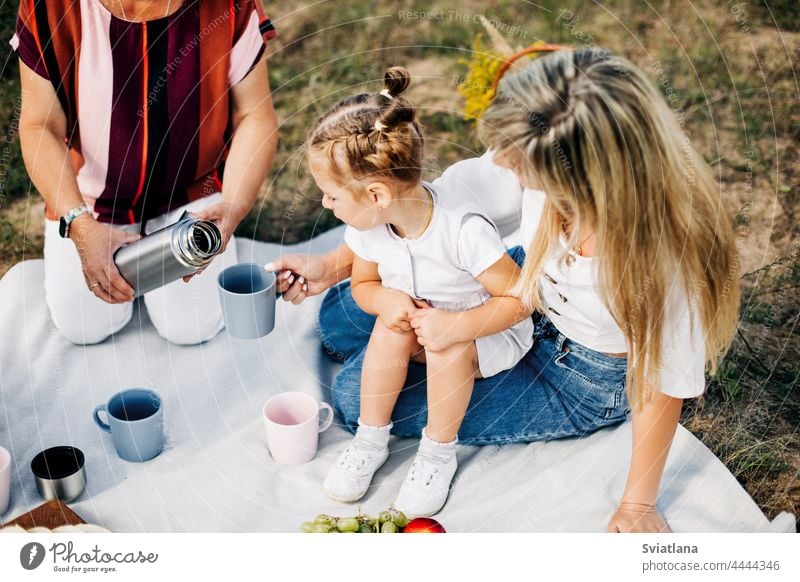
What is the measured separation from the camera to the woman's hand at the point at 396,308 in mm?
1099

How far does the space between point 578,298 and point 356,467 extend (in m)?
0.36

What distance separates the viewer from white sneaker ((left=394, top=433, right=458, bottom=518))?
109 centimetres

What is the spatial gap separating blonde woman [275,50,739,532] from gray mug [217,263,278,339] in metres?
0.04

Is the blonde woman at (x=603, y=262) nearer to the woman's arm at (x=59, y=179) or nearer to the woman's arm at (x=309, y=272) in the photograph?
the woman's arm at (x=309, y=272)

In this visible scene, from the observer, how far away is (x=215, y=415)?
121 centimetres

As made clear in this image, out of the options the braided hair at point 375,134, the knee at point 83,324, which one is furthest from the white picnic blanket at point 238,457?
the braided hair at point 375,134

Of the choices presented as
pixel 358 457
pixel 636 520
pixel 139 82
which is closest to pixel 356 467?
pixel 358 457

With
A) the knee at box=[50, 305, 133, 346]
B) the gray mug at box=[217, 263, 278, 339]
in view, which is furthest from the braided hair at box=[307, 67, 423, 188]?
the knee at box=[50, 305, 133, 346]

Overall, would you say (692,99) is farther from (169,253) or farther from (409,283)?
(169,253)

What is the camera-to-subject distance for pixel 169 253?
3.47ft

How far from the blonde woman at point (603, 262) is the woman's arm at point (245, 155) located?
0.12 metres
